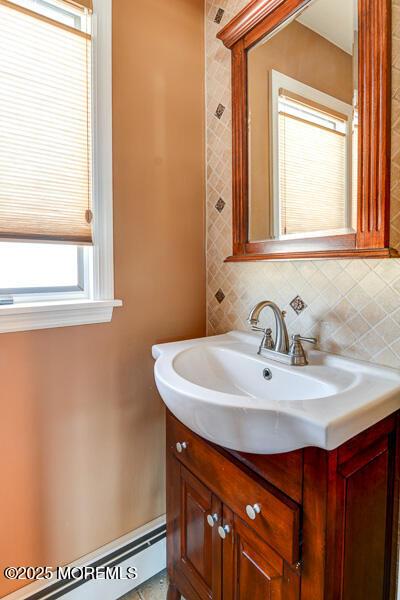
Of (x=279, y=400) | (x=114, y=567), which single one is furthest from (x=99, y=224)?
(x=114, y=567)

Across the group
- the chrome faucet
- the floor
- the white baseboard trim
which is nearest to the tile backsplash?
the chrome faucet

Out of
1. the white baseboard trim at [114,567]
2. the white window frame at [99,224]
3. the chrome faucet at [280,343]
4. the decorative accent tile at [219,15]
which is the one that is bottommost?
the white baseboard trim at [114,567]

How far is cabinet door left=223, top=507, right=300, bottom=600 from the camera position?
0.66 meters

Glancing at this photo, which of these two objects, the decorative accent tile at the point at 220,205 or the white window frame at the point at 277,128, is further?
the decorative accent tile at the point at 220,205

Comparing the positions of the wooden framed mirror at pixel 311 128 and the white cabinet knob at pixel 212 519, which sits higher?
the wooden framed mirror at pixel 311 128

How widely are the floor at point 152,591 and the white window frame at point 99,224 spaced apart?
40.6 inches

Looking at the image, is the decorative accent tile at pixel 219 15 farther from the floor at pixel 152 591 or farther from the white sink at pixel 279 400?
the floor at pixel 152 591

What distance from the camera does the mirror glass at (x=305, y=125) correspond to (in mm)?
874

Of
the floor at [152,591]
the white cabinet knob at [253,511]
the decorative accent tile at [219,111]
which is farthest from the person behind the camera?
the decorative accent tile at [219,111]

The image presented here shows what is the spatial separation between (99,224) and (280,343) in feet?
2.37

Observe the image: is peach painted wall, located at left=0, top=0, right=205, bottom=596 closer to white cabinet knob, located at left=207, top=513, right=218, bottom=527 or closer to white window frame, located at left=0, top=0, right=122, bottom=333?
white window frame, located at left=0, top=0, right=122, bottom=333

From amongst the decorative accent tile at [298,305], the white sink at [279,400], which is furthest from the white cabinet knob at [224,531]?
the decorative accent tile at [298,305]

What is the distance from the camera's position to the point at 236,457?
0.77 metres

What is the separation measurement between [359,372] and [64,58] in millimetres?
1280
